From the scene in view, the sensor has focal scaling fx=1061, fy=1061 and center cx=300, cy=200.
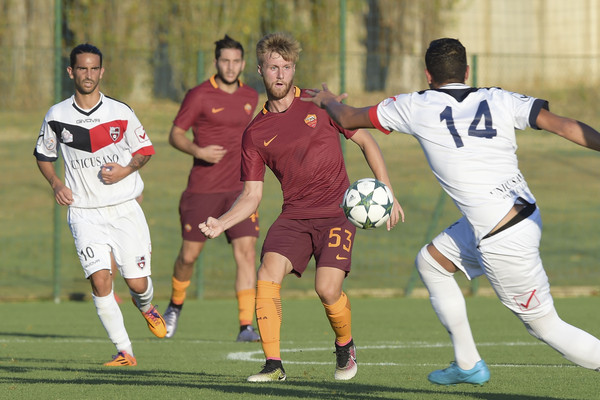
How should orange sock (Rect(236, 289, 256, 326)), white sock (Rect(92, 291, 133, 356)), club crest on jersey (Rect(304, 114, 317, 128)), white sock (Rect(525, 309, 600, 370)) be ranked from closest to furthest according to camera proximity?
white sock (Rect(525, 309, 600, 370))
club crest on jersey (Rect(304, 114, 317, 128))
white sock (Rect(92, 291, 133, 356))
orange sock (Rect(236, 289, 256, 326))

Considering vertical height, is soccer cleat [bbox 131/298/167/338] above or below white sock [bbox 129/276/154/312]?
below

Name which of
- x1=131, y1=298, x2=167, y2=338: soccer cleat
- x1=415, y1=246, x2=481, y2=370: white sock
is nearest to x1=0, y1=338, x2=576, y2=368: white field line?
x1=131, y1=298, x2=167, y2=338: soccer cleat

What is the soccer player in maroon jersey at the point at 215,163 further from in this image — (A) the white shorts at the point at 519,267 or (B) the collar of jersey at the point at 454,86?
(A) the white shorts at the point at 519,267

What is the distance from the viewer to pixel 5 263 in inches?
614

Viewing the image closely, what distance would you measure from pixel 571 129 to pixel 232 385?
9.11ft

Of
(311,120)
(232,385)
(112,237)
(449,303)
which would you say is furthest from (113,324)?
(449,303)

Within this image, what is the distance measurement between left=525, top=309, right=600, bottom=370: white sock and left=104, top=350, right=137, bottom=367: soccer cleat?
358 centimetres

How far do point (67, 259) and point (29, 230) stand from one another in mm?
988

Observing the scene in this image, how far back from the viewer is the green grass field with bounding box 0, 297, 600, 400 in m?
6.54

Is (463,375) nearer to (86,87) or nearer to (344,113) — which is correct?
(344,113)

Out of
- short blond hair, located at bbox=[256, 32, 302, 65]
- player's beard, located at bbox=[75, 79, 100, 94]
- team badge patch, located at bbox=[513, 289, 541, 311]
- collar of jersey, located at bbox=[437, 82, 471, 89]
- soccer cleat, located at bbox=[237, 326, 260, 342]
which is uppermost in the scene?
short blond hair, located at bbox=[256, 32, 302, 65]

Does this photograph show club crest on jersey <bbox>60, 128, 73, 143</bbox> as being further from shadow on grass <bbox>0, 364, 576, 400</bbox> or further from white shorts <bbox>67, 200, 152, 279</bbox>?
shadow on grass <bbox>0, 364, 576, 400</bbox>

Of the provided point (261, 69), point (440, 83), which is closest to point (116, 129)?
point (261, 69)

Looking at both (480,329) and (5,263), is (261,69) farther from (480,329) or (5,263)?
(5,263)
